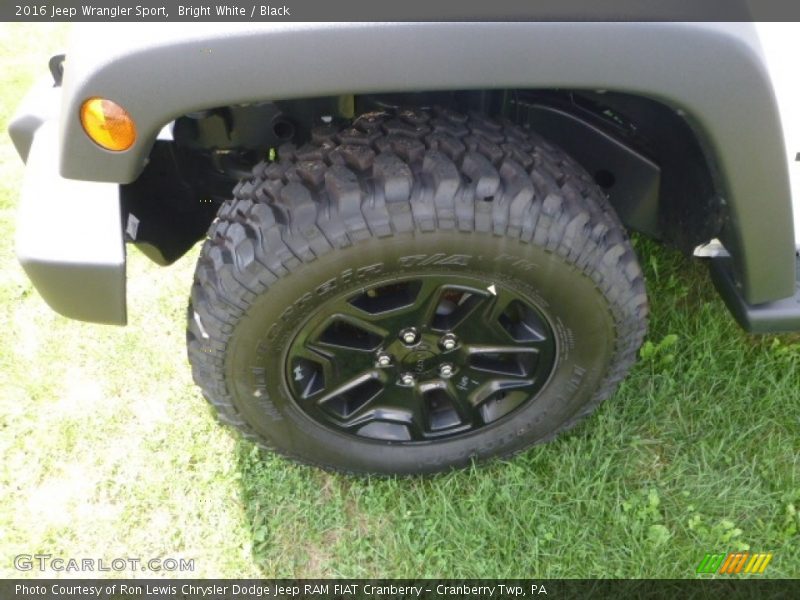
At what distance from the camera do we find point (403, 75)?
1.30 metres

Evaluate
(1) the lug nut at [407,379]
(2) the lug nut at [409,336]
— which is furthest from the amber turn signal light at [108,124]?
(1) the lug nut at [407,379]

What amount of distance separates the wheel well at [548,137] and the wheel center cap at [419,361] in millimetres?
629

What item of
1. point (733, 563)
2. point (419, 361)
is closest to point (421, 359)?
point (419, 361)

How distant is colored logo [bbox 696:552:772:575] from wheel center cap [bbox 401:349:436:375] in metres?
0.98

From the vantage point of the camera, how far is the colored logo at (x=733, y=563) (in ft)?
6.80

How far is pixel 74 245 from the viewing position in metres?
1.64

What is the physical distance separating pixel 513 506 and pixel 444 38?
4.71 ft

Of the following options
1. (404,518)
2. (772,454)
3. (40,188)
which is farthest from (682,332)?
(40,188)

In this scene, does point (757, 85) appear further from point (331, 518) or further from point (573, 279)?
point (331, 518)

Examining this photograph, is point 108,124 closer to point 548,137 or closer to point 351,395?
point 351,395

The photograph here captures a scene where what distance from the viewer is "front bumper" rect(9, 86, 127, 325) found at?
1640mm

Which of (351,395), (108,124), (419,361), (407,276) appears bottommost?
(351,395)

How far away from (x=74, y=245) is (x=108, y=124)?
388mm

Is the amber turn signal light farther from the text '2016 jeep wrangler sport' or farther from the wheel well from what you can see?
the wheel well
